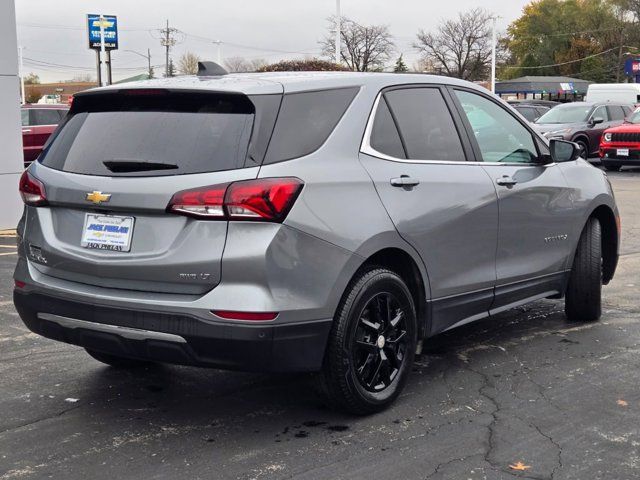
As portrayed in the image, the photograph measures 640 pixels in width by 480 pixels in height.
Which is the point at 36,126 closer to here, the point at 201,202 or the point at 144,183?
the point at 144,183

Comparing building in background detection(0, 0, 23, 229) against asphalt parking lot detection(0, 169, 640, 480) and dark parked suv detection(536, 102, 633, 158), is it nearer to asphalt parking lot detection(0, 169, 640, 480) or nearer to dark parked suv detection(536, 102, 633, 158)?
asphalt parking lot detection(0, 169, 640, 480)

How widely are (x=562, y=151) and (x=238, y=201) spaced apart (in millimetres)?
3065

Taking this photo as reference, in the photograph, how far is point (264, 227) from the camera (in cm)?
385

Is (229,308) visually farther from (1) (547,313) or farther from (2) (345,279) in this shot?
(1) (547,313)

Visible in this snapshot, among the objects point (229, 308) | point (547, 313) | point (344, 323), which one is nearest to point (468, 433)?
point (344, 323)

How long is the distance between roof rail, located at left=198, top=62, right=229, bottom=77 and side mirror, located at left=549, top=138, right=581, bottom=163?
243 cm

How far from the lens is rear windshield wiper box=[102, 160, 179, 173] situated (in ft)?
13.2

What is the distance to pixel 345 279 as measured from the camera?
412cm

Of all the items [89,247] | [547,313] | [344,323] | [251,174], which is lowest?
→ [547,313]

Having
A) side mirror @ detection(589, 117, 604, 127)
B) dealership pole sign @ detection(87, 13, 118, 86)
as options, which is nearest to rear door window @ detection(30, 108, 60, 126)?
side mirror @ detection(589, 117, 604, 127)

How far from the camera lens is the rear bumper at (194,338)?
12.6ft

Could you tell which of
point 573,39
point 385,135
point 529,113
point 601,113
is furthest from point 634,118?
point 573,39

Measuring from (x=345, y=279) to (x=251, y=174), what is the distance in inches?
26.8

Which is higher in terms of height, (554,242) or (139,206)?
(139,206)
